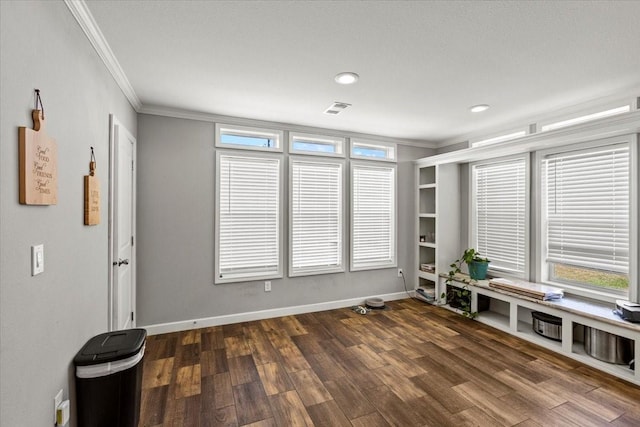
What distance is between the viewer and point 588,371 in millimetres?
2674

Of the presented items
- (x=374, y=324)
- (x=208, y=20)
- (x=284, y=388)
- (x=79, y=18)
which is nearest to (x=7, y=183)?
(x=79, y=18)

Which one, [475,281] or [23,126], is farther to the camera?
[475,281]

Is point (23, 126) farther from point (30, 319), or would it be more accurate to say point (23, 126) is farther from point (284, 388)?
point (284, 388)

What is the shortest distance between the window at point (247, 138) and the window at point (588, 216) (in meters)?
3.38

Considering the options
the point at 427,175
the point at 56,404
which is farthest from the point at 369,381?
the point at 427,175

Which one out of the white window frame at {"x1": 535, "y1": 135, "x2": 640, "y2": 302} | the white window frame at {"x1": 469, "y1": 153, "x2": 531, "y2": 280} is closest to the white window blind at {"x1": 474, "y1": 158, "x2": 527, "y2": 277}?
the white window frame at {"x1": 469, "y1": 153, "x2": 531, "y2": 280}

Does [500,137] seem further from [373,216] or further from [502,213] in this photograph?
[373,216]

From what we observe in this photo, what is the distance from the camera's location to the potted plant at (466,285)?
157 inches

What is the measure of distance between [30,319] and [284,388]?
1.77m

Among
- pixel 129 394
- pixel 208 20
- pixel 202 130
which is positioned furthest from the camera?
→ pixel 202 130

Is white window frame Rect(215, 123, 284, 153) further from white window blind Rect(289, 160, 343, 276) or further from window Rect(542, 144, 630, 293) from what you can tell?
window Rect(542, 144, 630, 293)

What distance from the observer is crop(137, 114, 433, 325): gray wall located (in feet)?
11.0

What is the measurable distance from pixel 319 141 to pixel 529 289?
3.19 metres

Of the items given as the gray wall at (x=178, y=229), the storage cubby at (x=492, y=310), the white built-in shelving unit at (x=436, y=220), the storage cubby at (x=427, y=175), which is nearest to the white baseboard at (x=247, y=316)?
the gray wall at (x=178, y=229)
